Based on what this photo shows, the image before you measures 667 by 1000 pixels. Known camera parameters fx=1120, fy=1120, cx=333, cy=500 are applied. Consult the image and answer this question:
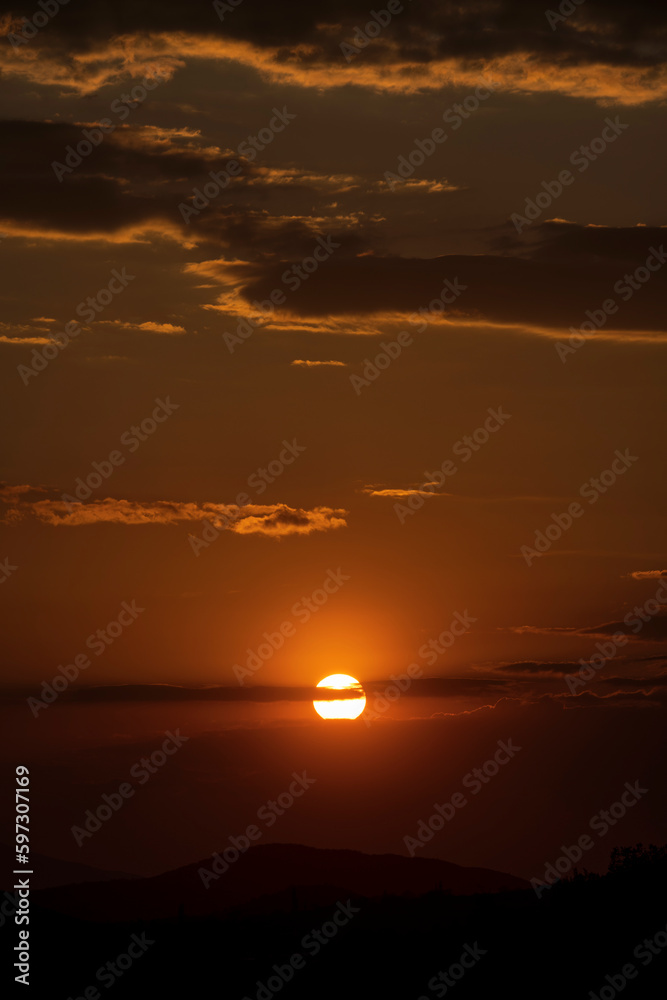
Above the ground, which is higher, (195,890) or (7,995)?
(195,890)

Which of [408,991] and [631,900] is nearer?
[408,991]

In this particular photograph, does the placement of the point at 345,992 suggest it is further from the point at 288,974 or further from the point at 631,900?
the point at 631,900

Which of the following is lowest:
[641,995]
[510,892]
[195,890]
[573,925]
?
[641,995]

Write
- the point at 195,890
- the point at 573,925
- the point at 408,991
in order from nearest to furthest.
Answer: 1. the point at 408,991
2. the point at 573,925
3. the point at 195,890

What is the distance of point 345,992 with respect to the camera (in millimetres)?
54750

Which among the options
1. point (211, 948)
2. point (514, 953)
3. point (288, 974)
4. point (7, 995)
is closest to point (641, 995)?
point (514, 953)

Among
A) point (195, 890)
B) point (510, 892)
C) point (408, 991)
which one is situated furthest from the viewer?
point (195, 890)

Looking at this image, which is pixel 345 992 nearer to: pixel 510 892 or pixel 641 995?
pixel 641 995

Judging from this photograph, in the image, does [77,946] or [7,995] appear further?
[77,946]

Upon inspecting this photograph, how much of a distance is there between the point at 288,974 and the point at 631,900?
20.5m

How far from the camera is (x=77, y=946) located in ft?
214

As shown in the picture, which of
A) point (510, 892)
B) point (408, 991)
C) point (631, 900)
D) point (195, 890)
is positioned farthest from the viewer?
point (195, 890)

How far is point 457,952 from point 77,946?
22.9 metres

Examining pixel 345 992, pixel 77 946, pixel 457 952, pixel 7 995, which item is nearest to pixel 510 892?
pixel 457 952
